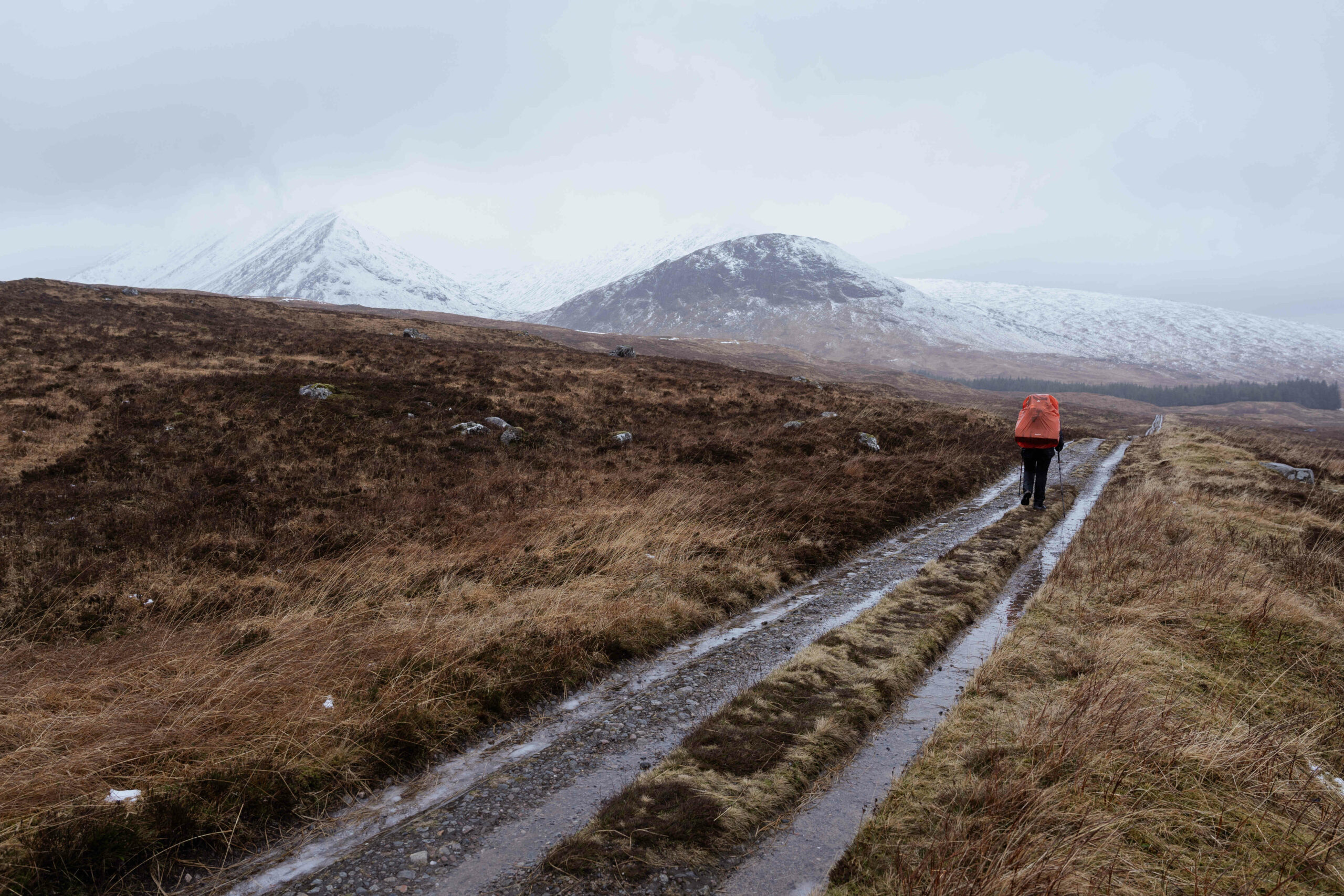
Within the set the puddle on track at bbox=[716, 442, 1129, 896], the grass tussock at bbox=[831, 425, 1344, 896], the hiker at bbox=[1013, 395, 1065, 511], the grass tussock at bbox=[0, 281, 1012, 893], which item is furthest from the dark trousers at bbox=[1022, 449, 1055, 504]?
the puddle on track at bbox=[716, 442, 1129, 896]

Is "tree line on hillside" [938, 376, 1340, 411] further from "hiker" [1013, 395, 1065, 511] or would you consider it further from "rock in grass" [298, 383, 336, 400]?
"rock in grass" [298, 383, 336, 400]

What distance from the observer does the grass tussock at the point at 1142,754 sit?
378cm

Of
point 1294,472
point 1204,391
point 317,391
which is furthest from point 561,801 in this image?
point 1204,391

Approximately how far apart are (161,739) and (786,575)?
864 centimetres

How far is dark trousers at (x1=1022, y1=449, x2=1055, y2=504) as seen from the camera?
1526cm

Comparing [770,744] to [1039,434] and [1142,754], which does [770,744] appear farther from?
[1039,434]

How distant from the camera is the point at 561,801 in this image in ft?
16.3

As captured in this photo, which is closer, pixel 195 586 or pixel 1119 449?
pixel 195 586

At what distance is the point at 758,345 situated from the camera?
504 ft

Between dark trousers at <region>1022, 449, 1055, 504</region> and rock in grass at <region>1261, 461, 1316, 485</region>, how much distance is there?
9.32 m

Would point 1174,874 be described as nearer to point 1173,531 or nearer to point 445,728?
point 445,728

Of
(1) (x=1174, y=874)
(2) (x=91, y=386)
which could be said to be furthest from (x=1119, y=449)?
(2) (x=91, y=386)

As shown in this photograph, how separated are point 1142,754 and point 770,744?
118 inches

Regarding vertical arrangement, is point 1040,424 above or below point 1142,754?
above
